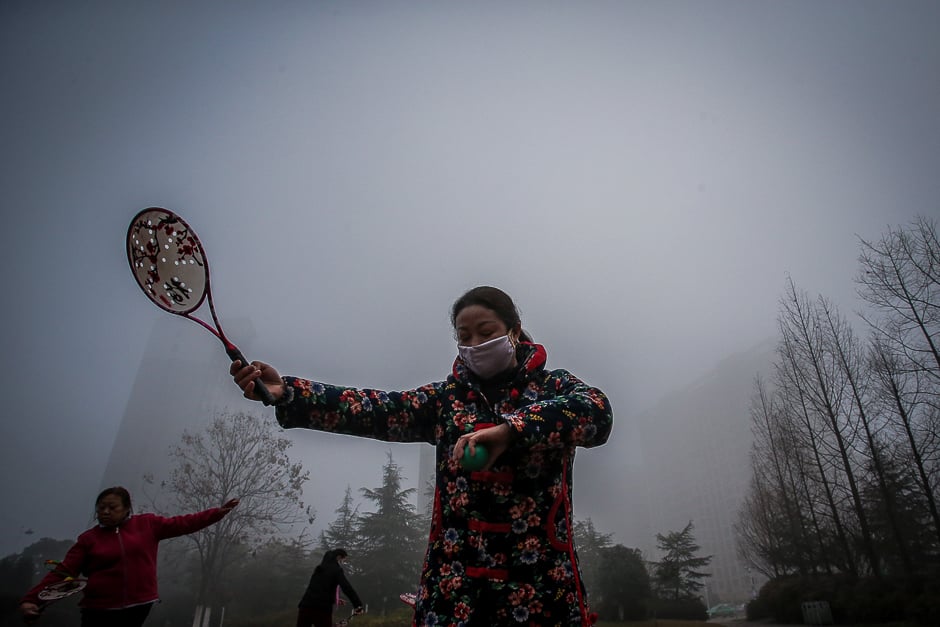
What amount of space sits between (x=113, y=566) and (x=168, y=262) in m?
3.06

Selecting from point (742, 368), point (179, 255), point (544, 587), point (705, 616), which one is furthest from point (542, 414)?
point (742, 368)

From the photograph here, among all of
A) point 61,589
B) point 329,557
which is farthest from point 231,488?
point 61,589

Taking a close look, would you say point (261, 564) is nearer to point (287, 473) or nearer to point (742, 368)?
point (287, 473)

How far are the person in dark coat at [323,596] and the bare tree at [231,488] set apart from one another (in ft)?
36.4

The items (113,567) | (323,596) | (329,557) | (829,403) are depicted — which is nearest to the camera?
(113,567)

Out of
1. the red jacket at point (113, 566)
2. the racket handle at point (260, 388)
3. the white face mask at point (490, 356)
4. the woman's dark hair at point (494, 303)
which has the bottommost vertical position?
the red jacket at point (113, 566)

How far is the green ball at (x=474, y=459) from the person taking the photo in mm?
906

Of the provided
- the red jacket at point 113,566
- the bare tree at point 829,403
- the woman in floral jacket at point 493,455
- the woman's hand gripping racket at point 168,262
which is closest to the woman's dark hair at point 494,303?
the woman in floral jacket at point 493,455

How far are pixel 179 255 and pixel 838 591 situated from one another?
1742cm

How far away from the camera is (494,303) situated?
1.60 m

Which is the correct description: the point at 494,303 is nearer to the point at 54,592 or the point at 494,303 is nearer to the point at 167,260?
the point at 167,260

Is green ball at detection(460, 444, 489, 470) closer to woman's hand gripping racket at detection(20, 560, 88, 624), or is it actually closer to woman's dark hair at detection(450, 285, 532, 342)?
woman's dark hair at detection(450, 285, 532, 342)

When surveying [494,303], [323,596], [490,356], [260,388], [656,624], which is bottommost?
[656,624]

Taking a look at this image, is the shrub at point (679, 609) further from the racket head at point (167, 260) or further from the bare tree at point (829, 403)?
the racket head at point (167, 260)
